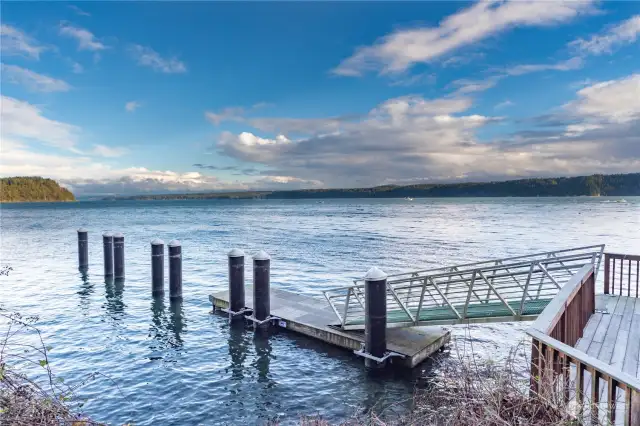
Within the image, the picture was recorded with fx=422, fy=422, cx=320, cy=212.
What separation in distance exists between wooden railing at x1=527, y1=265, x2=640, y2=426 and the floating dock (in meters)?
4.33

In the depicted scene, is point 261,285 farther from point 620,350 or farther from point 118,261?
point 118,261

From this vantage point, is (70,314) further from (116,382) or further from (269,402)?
(269,402)

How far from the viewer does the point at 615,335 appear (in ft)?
23.8

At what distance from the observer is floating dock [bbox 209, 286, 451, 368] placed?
10.1 meters

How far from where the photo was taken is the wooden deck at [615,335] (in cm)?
621

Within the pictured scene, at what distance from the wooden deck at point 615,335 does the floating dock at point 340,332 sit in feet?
12.1

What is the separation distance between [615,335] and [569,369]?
14.5 ft

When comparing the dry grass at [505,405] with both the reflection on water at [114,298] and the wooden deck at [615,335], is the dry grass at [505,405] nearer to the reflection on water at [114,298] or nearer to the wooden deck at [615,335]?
the wooden deck at [615,335]

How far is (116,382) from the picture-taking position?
31.9ft

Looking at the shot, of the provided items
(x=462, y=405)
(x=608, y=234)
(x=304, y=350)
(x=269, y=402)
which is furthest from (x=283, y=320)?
(x=608, y=234)

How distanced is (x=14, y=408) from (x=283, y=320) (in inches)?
338

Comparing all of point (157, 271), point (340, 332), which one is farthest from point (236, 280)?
point (157, 271)

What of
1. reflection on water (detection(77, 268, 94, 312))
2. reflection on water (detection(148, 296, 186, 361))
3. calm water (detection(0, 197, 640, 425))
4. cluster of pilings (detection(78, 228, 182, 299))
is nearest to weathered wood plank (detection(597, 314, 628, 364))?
calm water (detection(0, 197, 640, 425))

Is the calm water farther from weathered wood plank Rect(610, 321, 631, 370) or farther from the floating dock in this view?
weathered wood plank Rect(610, 321, 631, 370)
